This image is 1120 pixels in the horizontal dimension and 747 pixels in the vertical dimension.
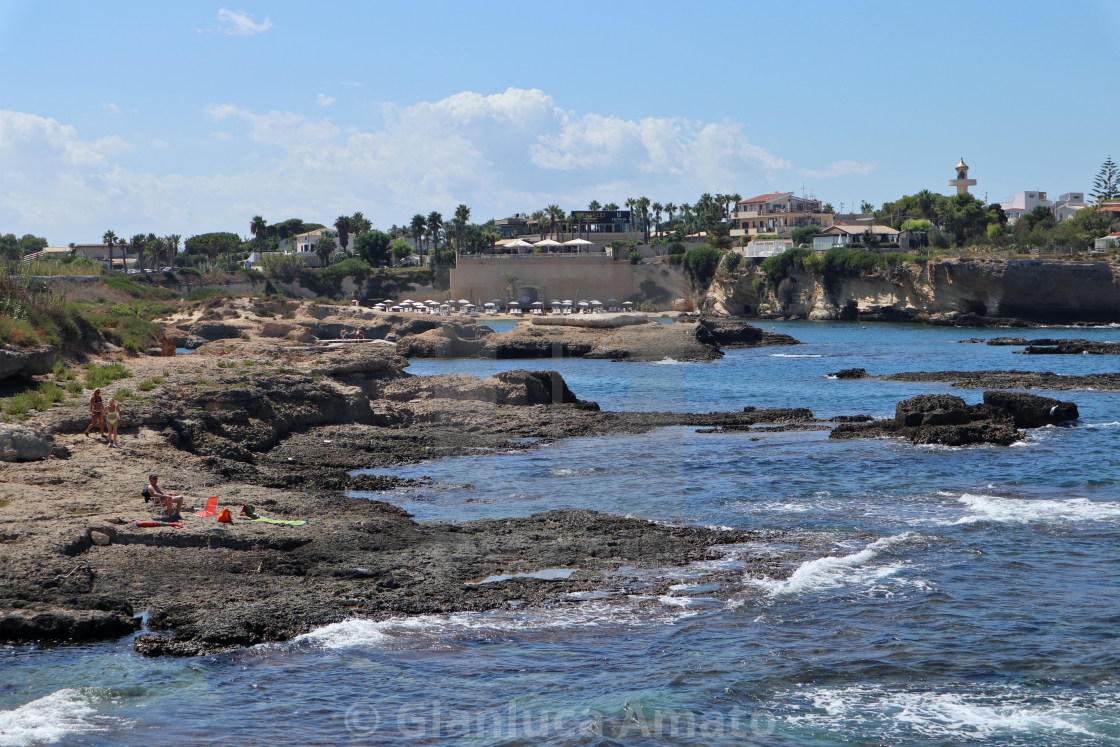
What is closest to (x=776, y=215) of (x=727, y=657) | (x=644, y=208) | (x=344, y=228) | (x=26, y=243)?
(x=644, y=208)

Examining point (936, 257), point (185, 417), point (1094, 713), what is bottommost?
point (1094, 713)

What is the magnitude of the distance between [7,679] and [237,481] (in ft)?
27.9

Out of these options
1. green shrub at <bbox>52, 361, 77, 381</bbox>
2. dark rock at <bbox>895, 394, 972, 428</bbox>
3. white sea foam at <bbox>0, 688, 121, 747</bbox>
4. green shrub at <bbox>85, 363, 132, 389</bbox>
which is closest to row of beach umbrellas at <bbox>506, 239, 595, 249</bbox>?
dark rock at <bbox>895, 394, 972, 428</bbox>

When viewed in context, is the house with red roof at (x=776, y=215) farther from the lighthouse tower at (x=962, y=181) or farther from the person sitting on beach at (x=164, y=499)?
the person sitting on beach at (x=164, y=499)

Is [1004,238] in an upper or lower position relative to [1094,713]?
upper

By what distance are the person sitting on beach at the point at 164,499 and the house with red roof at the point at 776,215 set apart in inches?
4292

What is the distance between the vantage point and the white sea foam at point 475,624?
11227mm

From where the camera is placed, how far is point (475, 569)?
44.9 ft

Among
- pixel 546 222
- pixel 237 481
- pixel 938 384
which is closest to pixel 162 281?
pixel 546 222

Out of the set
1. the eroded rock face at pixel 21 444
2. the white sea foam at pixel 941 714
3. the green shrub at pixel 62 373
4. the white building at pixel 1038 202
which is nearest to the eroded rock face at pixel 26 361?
the green shrub at pixel 62 373

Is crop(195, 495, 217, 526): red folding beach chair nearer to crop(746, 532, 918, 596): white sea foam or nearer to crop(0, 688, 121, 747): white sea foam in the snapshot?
crop(0, 688, 121, 747): white sea foam

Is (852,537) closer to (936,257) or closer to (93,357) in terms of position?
(93,357)

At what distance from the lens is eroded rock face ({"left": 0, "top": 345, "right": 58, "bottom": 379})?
68.3 ft

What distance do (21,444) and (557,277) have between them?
91120mm
